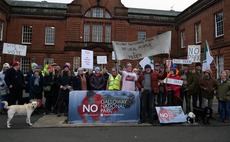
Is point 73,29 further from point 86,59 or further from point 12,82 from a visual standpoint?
point 12,82

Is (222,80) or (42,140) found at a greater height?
(222,80)

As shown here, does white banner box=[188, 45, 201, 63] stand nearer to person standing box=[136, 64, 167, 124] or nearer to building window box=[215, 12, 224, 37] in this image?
person standing box=[136, 64, 167, 124]

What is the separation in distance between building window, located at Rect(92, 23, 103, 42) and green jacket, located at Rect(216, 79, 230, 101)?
23.0 metres

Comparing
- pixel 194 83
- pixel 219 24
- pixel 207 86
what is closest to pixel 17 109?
pixel 194 83

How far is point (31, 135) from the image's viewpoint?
6609 millimetres

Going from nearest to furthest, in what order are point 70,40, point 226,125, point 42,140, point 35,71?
1. point 42,140
2. point 226,125
3. point 35,71
4. point 70,40

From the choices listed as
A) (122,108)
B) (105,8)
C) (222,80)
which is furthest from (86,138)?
(105,8)

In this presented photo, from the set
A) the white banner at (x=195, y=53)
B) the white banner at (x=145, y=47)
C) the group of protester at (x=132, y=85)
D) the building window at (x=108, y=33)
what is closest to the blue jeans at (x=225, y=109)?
the group of protester at (x=132, y=85)

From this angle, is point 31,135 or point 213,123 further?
point 213,123

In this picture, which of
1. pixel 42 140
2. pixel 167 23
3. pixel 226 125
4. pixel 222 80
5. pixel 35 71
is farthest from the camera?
pixel 167 23

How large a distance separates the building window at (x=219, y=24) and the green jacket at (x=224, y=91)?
15.3 m

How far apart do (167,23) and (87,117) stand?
90.1ft

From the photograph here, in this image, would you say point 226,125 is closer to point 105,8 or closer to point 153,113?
point 153,113

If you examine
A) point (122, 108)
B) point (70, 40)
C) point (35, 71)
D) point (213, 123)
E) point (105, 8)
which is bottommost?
point (213, 123)
